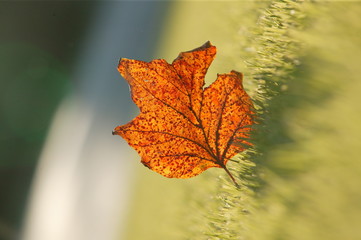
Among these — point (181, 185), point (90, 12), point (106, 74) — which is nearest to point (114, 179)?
point (181, 185)

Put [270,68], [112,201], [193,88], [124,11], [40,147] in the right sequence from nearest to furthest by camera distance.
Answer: [193,88]
[270,68]
[112,201]
[40,147]
[124,11]

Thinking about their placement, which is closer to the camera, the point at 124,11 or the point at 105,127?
the point at 105,127

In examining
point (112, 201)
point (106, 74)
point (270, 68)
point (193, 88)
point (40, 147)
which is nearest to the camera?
point (193, 88)


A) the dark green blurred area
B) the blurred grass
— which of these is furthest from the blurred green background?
the dark green blurred area

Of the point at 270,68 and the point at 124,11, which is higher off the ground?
the point at 124,11

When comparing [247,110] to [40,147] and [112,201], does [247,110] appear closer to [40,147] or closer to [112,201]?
[112,201]

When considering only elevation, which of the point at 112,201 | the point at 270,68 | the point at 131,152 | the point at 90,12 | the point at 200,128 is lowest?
the point at 112,201
